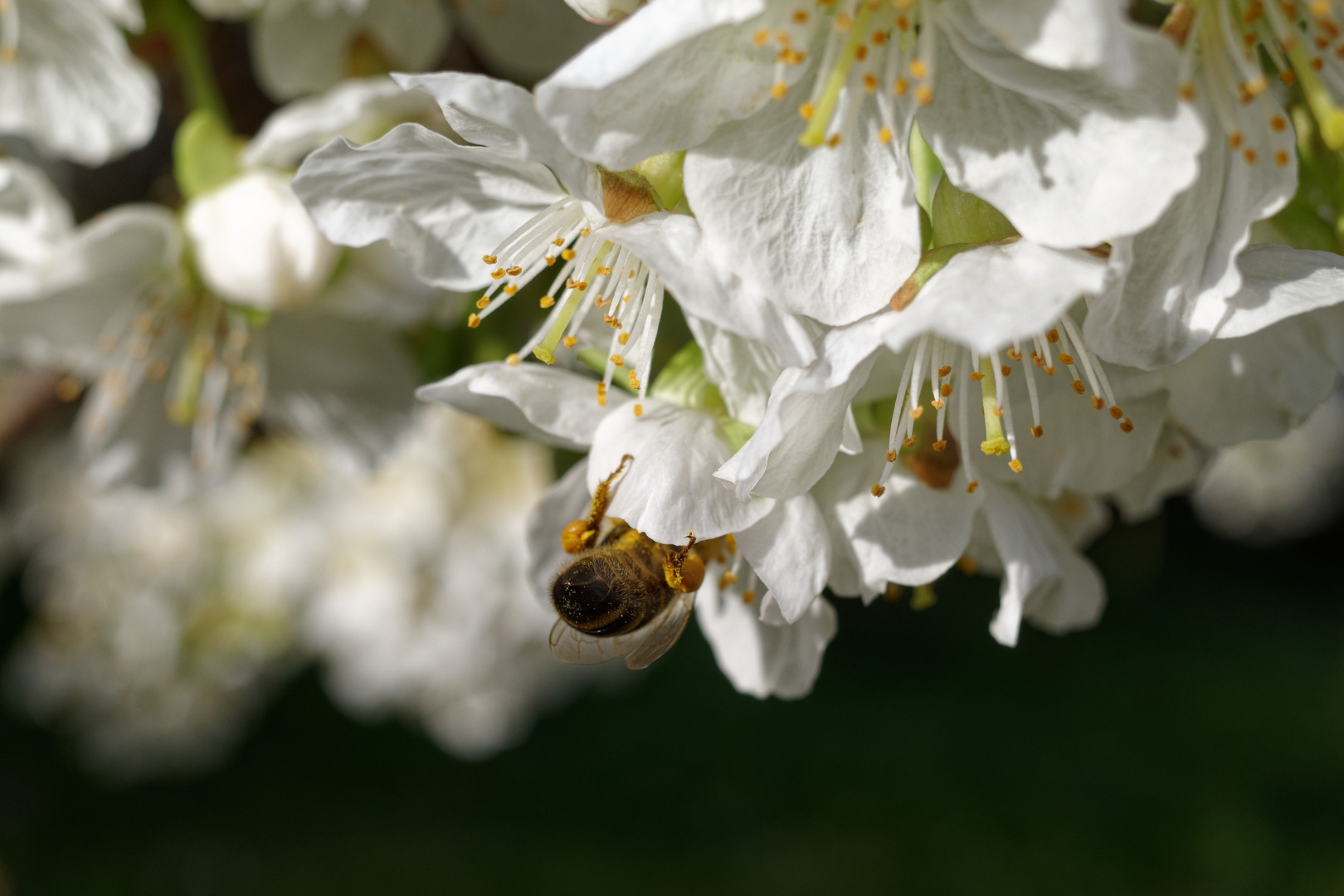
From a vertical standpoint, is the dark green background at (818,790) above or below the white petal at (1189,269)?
below

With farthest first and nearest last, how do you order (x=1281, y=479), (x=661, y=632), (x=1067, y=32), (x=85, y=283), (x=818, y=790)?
(x=818, y=790)
(x=1281, y=479)
(x=85, y=283)
(x=661, y=632)
(x=1067, y=32)

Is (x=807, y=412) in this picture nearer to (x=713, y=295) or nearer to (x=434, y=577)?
(x=713, y=295)

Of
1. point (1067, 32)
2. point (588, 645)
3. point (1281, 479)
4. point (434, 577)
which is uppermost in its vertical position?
point (1067, 32)

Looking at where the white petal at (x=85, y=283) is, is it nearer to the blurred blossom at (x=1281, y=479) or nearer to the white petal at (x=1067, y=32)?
the white petal at (x=1067, y=32)

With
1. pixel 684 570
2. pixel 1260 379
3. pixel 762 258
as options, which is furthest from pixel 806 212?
pixel 1260 379

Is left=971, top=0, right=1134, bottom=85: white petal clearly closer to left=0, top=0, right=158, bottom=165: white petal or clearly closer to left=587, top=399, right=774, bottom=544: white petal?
left=587, top=399, right=774, bottom=544: white petal

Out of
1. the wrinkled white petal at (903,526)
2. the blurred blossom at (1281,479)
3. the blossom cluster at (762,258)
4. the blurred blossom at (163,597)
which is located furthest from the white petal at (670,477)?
the blurred blossom at (1281,479)
